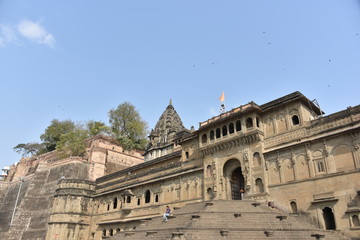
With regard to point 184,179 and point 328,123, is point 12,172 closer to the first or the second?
point 184,179

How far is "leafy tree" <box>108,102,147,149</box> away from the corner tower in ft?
6.14

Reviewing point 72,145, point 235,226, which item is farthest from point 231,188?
point 72,145

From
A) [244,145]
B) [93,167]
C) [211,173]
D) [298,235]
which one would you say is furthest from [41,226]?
[298,235]

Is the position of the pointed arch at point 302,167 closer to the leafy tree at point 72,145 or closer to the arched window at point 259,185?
the arched window at point 259,185

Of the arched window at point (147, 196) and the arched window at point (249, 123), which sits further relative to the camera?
the arched window at point (147, 196)

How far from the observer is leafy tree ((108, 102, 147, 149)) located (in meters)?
48.3

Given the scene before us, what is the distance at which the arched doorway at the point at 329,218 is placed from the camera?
1597cm

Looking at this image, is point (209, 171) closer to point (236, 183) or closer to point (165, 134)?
point (236, 183)

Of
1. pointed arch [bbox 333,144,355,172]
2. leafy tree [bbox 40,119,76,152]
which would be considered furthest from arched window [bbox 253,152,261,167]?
leafy tree [bbox 40,119,76,152]

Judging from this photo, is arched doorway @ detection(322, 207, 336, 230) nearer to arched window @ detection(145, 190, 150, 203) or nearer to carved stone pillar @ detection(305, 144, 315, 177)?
carved stone pillar @ detection(305, 144, 315, 177)

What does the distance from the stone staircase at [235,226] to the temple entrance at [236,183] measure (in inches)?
150

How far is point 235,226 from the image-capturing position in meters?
14.4

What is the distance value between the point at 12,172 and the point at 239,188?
4500 cm

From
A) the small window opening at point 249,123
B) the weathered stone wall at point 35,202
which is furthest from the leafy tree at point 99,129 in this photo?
the small window opening at point 249,123
